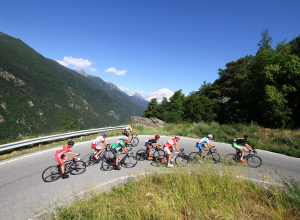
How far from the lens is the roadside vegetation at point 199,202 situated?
3.31 m

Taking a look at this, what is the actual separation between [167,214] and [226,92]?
39812mm

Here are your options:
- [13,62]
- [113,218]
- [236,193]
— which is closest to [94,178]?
[113,218]

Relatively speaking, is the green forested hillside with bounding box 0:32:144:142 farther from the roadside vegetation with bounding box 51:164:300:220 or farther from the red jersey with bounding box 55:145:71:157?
the roadside vegetation with bounding box 51:164:300:220

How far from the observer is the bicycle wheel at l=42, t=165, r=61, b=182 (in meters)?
6.27

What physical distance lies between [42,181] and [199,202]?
618cm

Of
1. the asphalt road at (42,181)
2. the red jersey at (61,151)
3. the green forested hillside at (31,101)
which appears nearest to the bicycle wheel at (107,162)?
the asphalt road at (42,181)

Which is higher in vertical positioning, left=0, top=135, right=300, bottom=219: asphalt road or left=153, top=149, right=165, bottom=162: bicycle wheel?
left=153, top=149, right=165, bottom=162: bicycle wheel

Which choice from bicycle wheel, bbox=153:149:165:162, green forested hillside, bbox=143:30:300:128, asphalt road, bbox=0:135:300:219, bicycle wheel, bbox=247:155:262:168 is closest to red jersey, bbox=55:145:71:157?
asphalt road, bbox=0:135:300:219

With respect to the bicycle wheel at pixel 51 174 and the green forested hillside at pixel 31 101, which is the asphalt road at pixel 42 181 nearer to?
the bicycle wheel at pixel 51 174

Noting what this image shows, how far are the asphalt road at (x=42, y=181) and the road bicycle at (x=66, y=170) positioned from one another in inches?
9.1

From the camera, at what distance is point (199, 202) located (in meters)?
3.69

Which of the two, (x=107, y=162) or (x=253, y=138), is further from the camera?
A: (x=253, y=138)

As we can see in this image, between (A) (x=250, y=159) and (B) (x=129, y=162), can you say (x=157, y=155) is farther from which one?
(A) (x=250, y=159)

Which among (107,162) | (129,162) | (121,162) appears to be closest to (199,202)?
(129,162)
